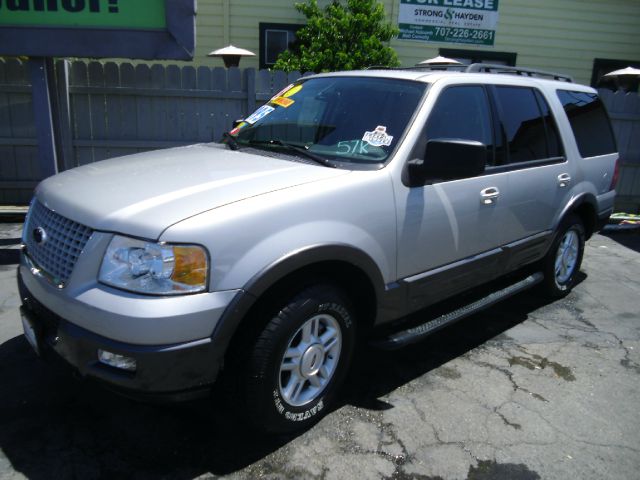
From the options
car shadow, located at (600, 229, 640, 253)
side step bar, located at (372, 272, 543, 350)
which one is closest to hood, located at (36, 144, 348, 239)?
side step bar, located at (372, 272, 543, 350)

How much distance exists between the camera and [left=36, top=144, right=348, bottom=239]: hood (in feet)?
7.53

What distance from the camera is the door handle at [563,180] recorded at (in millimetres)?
4266

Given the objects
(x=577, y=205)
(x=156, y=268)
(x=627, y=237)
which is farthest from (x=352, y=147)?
(x=627, y=237)

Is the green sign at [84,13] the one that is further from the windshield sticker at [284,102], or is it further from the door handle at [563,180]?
the door handle at [563,180]

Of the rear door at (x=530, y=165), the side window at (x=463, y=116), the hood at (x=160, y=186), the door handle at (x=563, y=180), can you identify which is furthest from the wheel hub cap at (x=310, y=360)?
the door handle at (x=563, y=180)

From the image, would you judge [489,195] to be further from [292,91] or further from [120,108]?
[120,108]

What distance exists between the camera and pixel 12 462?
8.30 ft

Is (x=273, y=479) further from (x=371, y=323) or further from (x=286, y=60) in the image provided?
(x=286, y=60)

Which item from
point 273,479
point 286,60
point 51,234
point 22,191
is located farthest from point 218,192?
point 286,60

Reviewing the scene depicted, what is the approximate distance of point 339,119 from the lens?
3332mm

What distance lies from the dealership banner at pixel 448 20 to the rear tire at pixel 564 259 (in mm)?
7597

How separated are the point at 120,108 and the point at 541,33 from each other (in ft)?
30.5

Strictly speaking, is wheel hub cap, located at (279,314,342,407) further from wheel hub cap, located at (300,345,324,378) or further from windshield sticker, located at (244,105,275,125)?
windshield sticker, located at (244,105,275,125)

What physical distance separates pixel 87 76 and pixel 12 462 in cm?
556
